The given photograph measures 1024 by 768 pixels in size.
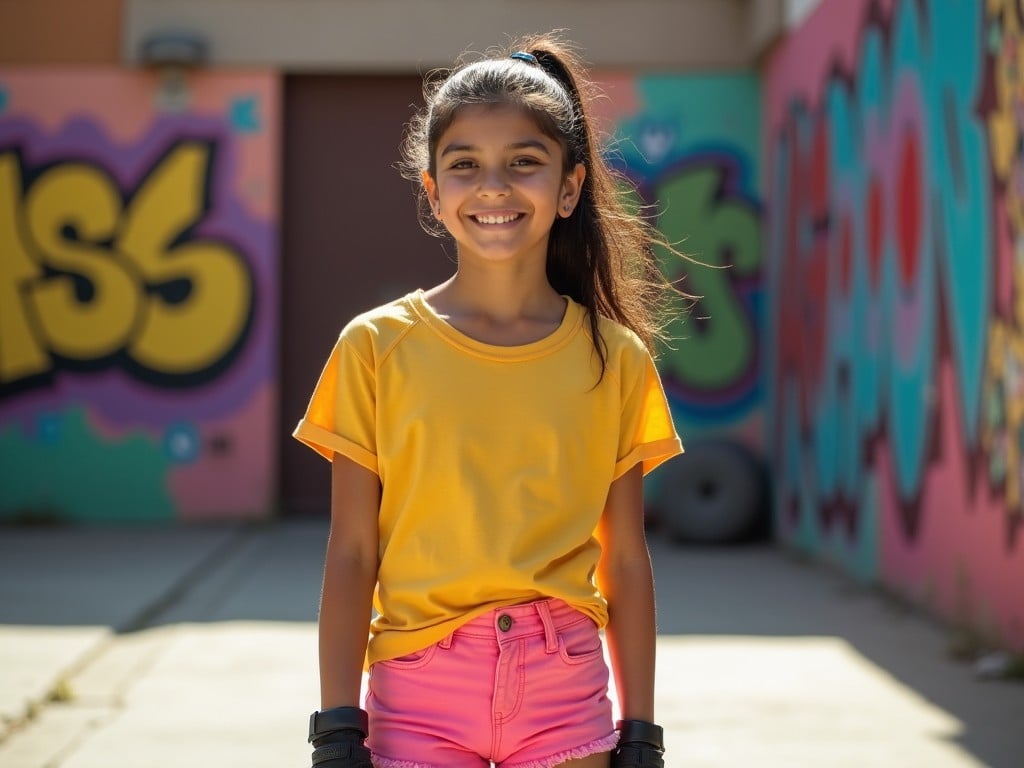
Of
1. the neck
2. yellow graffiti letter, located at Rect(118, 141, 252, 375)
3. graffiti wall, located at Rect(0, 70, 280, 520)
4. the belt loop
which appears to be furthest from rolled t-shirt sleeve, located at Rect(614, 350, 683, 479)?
yellow graffiti letter, located at Rect(118, 141, 252, 375)

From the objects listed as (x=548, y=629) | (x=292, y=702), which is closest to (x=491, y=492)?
(x=548, y=629)

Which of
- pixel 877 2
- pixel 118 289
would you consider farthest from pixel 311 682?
pixel 118 289

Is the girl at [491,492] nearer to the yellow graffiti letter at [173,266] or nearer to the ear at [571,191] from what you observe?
the ear at [571,191]

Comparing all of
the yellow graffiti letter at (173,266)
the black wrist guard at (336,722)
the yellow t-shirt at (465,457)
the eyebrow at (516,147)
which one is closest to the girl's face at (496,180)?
the eyebrow at (516,147)

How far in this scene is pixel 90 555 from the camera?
28.6 feet

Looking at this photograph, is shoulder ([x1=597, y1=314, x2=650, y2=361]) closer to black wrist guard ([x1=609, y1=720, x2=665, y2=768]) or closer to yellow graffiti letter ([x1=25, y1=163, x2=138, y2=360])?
black wrist guard ([x1=609, y1=720, x2=665, y2=768])

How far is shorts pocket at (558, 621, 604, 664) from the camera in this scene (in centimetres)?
220

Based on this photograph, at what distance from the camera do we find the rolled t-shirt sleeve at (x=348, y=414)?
2.23 meters

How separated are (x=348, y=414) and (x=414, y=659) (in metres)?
0.38

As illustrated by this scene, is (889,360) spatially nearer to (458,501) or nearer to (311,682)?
(311,682)

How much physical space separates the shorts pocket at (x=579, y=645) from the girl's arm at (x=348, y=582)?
0.29 m

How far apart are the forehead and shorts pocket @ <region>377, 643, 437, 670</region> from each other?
77 cm

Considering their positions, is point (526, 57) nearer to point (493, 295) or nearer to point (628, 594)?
point (493, 295)

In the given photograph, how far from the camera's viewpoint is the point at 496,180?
228 centimetres
